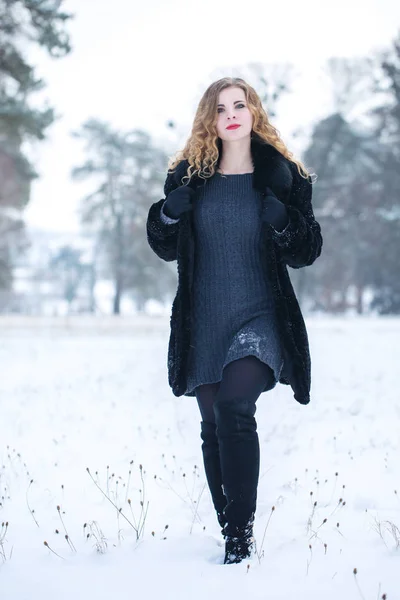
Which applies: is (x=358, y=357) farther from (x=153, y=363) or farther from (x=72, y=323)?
(x=72, y=323)

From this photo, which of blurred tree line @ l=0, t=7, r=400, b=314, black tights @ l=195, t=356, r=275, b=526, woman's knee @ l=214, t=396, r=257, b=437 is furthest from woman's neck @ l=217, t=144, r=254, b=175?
blurred tree line @ l=0, t=7, r=400, b=314

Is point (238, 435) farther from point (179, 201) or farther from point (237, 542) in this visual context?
point (179, 201)

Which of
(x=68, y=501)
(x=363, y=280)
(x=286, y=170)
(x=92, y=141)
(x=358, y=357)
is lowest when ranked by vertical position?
(x=68, y=501)

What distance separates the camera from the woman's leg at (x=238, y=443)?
9.99ft

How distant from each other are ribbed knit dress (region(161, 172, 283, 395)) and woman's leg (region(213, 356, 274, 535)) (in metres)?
0.17

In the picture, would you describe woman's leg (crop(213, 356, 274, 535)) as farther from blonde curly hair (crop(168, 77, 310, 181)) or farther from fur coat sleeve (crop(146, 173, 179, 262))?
blonde curly hair (crop(168, 77, 310, 181))

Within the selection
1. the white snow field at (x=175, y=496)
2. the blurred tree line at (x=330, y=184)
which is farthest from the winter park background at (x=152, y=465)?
the blurred tree line at (x=330, y=184)

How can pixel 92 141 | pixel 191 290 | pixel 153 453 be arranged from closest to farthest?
pixel 191 290 → pixel 153 453 → pixel 92 141

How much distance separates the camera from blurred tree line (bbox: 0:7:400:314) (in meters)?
32.1

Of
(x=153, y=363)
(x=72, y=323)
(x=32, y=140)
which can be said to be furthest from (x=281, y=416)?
(x=72, y=323)

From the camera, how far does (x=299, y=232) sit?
10.8 feet

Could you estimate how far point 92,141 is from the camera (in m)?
38.7

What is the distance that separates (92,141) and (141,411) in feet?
110

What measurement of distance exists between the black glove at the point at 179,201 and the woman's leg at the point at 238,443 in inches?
34.4
